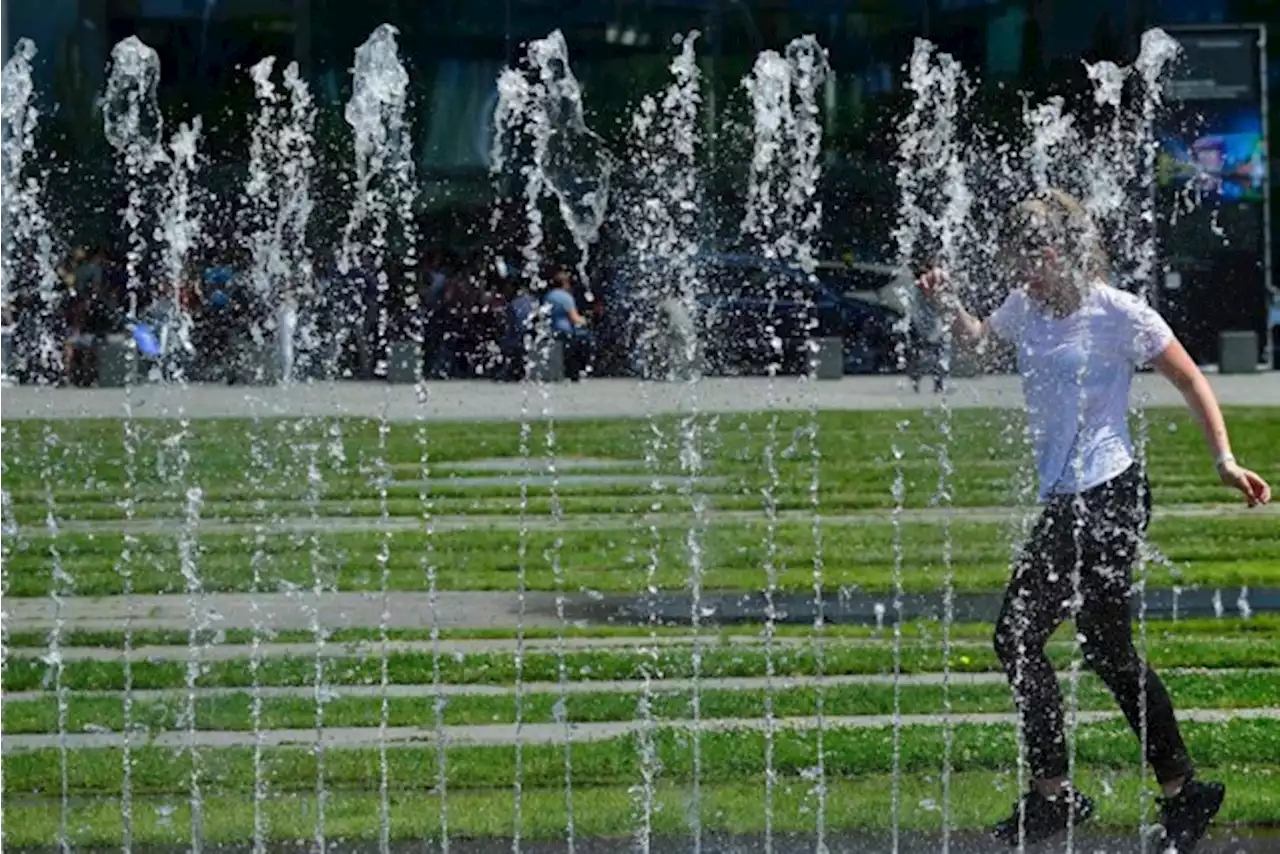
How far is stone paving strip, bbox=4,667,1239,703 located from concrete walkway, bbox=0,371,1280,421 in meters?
15.8

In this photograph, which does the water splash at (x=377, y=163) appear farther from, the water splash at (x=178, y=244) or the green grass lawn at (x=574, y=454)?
the green grass lawn at (x=574, y=454)

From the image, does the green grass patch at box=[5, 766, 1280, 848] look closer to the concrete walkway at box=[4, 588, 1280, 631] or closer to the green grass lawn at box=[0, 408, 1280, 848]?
the green grass lawn at box=[0, 408, 1280, 848]

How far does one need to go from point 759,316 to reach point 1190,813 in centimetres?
3035

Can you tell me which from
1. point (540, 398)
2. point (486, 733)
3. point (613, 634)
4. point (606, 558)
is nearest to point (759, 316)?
point (540, 398)

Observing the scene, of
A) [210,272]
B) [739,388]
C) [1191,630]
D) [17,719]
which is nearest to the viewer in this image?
[17,719]

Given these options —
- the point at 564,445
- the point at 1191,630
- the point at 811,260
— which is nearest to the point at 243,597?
the point at 1191,630

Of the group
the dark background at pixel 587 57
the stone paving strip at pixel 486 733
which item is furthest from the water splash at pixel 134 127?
the stone paving strip at pixel 486 733

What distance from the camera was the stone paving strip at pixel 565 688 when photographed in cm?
992

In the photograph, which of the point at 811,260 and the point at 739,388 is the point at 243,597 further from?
the point at 811,260

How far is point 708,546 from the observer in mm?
14930

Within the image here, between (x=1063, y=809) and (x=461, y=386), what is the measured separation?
86.6 feet

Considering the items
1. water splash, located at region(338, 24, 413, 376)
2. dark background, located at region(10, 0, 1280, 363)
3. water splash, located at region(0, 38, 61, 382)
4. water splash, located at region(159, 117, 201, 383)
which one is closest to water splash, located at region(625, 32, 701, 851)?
dark background, located at region(10, 0, 1280, 363)

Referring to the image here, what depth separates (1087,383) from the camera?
7324 mm

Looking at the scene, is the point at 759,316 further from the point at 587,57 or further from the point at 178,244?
the point at 178,244
